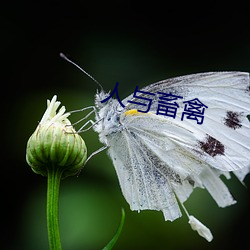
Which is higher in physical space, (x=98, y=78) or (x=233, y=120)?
(x=98, y=78)

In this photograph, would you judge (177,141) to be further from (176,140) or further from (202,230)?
(202,230)

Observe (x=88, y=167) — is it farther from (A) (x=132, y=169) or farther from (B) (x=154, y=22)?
(B) (x=154, y=22)

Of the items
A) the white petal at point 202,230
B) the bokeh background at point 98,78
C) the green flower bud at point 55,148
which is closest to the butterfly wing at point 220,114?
the white petal at point 202,230

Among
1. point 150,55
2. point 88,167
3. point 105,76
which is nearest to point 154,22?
point 150,55

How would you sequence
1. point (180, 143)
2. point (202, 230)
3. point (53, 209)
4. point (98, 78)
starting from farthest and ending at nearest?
point (98, 78), point (180, 143), point (202, 230), point (53, 209)

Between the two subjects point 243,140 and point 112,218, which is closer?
point 243,140

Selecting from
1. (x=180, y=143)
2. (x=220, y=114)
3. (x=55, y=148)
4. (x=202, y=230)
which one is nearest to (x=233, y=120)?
(x=220, y=114)

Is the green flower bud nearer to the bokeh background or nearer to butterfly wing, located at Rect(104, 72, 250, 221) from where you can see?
butterfly wing, located at Rect(104, 72, 250, 221)

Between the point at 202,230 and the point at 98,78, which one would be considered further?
the point at 98,78
